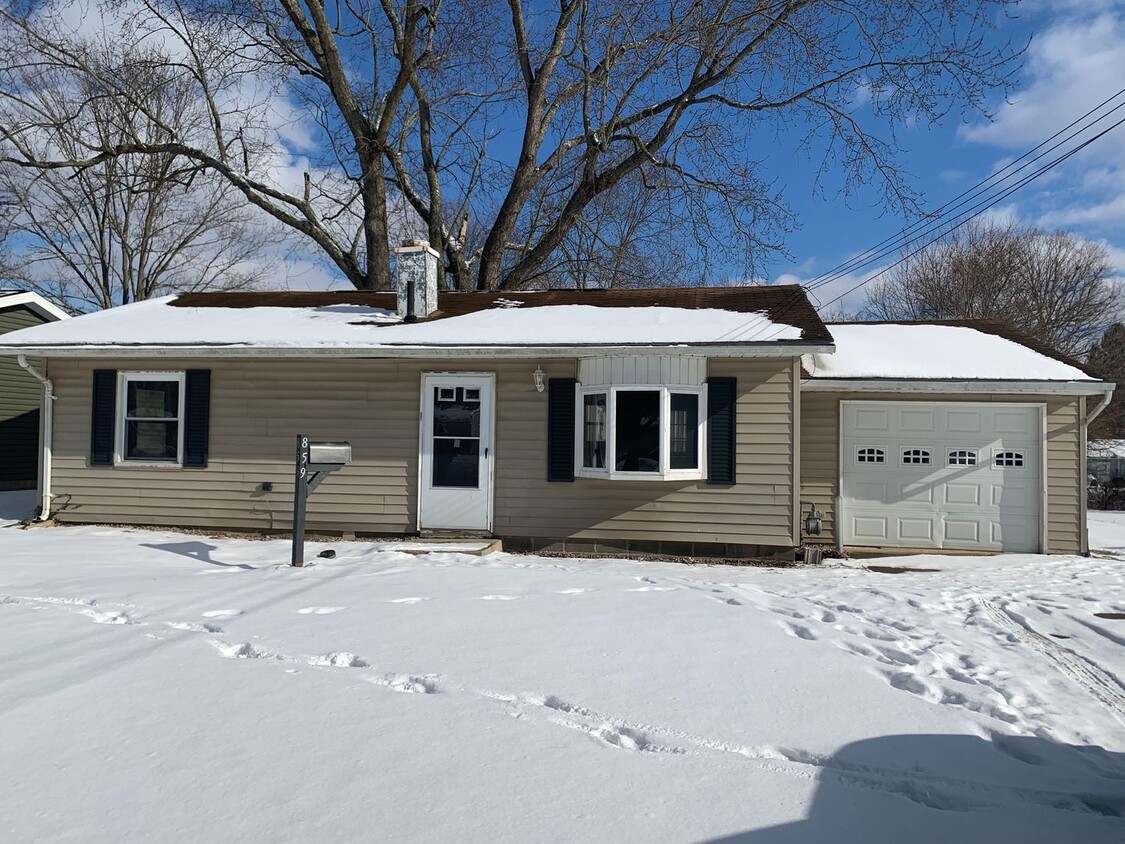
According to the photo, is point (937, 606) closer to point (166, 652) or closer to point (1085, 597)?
point (1085, 597)

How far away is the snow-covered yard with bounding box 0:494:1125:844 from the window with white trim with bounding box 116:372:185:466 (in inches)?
139

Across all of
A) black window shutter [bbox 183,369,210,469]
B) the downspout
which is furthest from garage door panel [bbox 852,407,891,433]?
the downspout

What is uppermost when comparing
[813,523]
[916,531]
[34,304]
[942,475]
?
[34,304]

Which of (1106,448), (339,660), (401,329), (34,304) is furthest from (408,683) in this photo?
(1106,448)

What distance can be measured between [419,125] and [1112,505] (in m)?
19.8

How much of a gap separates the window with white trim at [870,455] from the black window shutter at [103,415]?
960cm

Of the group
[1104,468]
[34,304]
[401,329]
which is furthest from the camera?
Result: [1104,468]

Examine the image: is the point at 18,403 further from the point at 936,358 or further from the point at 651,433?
the point at 936,358

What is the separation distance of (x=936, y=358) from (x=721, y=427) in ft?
12.0

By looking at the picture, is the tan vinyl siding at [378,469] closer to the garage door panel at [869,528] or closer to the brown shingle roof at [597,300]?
the brown shingle roof at [597,300]

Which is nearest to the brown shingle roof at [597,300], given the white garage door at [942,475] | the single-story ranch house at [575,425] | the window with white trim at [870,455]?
the single-story ranch house at [575,425]

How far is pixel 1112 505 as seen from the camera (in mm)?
19578

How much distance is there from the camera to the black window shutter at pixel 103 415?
972 centimetres

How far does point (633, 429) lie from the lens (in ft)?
28.0
